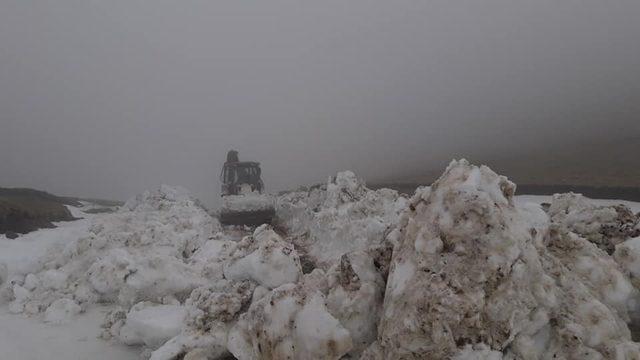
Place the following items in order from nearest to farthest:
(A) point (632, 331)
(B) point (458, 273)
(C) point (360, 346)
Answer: (B) point (458, 273), (C) point (360, 346), (A) point (632, 331)

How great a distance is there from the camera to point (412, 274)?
416cm

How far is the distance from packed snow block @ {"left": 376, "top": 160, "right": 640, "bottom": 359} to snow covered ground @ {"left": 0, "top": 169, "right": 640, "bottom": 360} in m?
0.01

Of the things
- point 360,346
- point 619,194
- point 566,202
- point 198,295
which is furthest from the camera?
point 619,194

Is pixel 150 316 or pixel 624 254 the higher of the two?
pixel 624 254

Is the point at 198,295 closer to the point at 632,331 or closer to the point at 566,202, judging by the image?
the point at 632,331

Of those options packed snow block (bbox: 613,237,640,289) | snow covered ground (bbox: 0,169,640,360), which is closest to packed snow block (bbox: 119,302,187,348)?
snow covered ground (bbox: 0,169,640,360)

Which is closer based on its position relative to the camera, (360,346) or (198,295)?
(360,346)

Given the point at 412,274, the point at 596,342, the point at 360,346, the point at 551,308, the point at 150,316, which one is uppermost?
the point at 412,274

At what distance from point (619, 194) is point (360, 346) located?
2005cm

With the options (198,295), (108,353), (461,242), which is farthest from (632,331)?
(108,353)

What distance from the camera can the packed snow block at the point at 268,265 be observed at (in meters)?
5.98

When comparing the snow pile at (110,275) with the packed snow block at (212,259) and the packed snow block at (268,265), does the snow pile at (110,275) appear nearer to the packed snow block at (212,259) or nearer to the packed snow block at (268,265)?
the packed snow block at (212,259)

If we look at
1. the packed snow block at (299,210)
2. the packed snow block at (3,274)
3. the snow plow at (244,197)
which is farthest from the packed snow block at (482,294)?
the snow plow at (244,197)

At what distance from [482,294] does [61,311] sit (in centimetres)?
769
